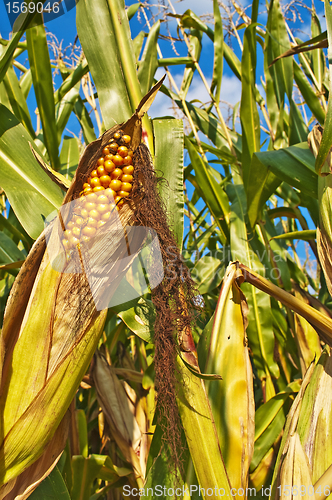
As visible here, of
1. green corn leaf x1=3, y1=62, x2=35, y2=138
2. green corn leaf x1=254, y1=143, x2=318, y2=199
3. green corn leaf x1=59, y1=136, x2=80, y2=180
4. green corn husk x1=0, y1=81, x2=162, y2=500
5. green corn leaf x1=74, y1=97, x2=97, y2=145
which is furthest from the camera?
green corn leaf x1=74, y1=97, x2=97, y2=145

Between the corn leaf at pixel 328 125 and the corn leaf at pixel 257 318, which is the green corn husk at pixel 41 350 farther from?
the corn leaf at pixel 257 318

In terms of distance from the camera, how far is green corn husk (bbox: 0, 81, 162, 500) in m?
0.64

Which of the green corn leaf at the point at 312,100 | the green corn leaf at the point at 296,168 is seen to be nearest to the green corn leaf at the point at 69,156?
the green corn leaf at the point at 296,168

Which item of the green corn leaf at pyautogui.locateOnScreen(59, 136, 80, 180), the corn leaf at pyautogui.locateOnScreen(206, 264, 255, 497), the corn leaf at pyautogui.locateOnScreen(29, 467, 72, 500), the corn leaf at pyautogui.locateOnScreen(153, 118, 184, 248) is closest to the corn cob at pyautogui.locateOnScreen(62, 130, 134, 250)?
the corn leaf at pyautogui.locateOnScreen(153, 118, 184, 248)

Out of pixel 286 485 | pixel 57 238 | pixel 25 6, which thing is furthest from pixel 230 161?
pixel 286 485

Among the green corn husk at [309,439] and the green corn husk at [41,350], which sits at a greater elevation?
the green corn husk at [41,350]

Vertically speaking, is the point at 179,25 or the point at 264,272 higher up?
the point at 179,25

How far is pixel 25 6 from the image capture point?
96cm

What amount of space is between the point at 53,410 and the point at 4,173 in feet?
2.36

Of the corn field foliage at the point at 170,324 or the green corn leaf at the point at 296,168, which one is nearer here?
the corn field foliage at the point at 170,324

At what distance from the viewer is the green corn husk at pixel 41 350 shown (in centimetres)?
64

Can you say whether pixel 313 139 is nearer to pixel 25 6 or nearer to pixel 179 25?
pixel 25 6

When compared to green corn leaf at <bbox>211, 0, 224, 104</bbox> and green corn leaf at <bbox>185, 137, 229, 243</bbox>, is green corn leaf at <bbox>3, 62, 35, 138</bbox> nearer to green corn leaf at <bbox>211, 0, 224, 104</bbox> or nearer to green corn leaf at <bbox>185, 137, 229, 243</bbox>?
green corn leaf at <bbox>185, 137, 229, 243</bbox>

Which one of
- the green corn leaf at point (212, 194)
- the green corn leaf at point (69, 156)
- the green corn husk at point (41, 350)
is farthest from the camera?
the green corn leaf at point (69, 156)
